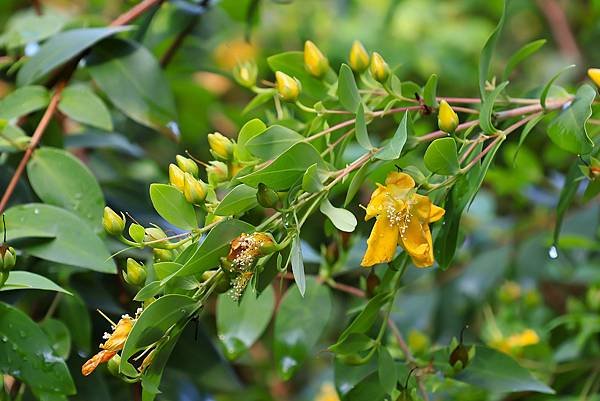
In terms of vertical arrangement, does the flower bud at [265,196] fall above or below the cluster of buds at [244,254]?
above

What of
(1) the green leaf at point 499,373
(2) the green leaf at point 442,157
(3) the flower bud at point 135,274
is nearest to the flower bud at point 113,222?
(3) the flower bud at point 135,274

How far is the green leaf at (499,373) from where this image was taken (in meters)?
0.90

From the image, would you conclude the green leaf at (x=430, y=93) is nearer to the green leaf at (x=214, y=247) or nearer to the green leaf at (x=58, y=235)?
the green leaf at (x=214, y=247)

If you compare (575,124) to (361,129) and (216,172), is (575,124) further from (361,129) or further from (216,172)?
(216,172)

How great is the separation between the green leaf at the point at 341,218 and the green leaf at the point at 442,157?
80mm

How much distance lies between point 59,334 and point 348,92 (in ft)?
1.28

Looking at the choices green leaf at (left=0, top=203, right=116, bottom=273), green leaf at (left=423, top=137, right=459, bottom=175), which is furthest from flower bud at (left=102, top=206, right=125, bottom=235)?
green leaf at (left=423, top=137, right=459, bottom=175)

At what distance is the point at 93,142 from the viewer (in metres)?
1.20

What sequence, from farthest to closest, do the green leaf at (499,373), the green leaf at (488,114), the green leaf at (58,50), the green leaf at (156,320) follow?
the green leaf at (58,50) < the green leaf at (499,373) < the green leaf at (488,114) < the green leaf at (156,320)

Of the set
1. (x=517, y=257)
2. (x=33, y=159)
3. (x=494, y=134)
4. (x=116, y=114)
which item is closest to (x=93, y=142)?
(x=116, y=114)

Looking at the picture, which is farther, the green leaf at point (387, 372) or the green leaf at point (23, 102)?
Result: the green leaf at point (23, 102)

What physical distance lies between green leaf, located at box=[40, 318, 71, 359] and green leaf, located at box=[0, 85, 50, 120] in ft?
0.74

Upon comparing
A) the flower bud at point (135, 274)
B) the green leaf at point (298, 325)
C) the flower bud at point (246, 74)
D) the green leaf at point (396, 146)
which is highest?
the green leaf at point (396, 146)

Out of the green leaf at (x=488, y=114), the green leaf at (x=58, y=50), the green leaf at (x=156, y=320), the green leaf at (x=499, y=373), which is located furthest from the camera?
the green leaf at (x=58, y=50)
